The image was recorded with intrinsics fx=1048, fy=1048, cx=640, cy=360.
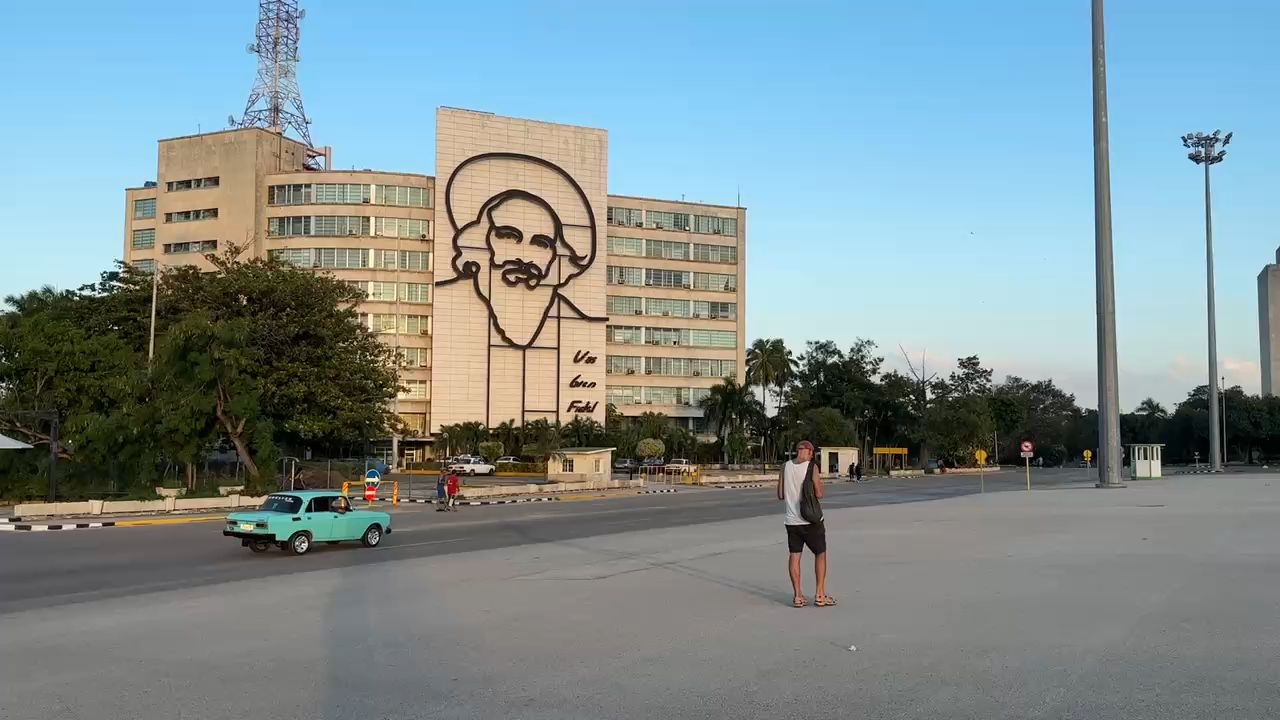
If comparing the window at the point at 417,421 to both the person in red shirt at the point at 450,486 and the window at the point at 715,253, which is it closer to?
the window at the point at 715,253

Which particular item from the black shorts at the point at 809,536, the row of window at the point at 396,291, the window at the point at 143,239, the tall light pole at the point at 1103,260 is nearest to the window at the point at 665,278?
the row of window at the point at 396,291

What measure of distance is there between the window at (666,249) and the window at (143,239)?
47.1 meters

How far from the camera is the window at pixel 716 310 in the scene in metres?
111

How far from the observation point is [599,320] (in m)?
101

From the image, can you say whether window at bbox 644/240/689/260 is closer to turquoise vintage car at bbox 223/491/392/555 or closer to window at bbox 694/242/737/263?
window at bbox 694/242/737/263

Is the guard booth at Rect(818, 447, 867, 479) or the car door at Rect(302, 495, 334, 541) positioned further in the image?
the guard booth at Rect(818, 447, 867, 479)

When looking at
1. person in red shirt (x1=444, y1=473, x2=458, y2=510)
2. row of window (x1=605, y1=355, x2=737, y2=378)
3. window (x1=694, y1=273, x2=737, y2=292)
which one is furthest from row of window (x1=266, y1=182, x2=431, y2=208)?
person in red shirt (x1=444, y1=473, x2=458, y2=510)

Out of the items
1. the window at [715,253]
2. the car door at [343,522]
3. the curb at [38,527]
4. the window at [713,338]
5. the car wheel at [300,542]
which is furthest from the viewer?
the window at [715,253]

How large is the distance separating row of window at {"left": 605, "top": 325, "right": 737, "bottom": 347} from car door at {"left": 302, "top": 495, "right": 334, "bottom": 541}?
83.6 m

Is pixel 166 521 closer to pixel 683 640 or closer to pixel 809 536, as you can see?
pixel 809 536

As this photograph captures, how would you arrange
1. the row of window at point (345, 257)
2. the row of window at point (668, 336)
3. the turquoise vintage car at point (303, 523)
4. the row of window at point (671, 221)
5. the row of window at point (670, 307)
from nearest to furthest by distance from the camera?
1. the turquoise vintage car at point (303, 523)
2. the row of window at point (345, 257)
3. the row of window at point (668, 336)
4. the row of window at point (670, 307)
5. the row of window at point (671, 221)

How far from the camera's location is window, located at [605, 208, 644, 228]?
107 meters

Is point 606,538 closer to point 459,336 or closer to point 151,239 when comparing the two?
point 459,336

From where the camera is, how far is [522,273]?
97812 millimetres
